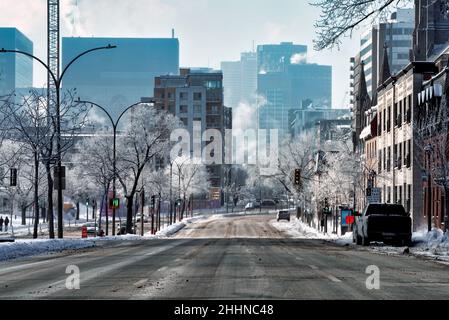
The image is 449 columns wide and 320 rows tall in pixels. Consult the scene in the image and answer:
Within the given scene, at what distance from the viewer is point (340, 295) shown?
612 inches

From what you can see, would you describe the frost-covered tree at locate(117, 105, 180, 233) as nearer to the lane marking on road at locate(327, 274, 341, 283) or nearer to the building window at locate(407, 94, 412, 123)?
the building window at locate(407, 94, 412, 123)

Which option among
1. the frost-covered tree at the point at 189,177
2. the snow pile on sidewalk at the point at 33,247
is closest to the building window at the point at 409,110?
the snow pile on sidewalk at the point at 33,247

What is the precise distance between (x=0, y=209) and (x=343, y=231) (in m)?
93.3

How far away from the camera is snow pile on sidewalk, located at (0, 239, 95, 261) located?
33234mm

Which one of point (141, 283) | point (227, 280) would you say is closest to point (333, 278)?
point (227, 280)

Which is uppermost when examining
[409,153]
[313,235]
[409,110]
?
[409,110]

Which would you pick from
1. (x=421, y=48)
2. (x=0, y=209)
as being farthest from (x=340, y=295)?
(x=0, y=209)

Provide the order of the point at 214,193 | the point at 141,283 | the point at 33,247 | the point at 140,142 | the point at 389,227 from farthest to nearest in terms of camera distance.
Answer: the point at 214,193, the point at 140,142, the point at 389,227, the point at 33,247, the point at 141,283

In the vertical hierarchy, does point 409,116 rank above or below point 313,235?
above

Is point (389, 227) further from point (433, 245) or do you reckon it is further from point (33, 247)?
point (33, 247)

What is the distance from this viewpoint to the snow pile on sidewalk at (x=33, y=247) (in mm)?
33234

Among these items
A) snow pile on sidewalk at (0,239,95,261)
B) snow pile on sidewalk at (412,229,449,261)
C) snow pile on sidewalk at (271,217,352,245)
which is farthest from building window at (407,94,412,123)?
snow pile on sidewalk at (0,239,95,261)

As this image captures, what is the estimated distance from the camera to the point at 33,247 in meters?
37.2
